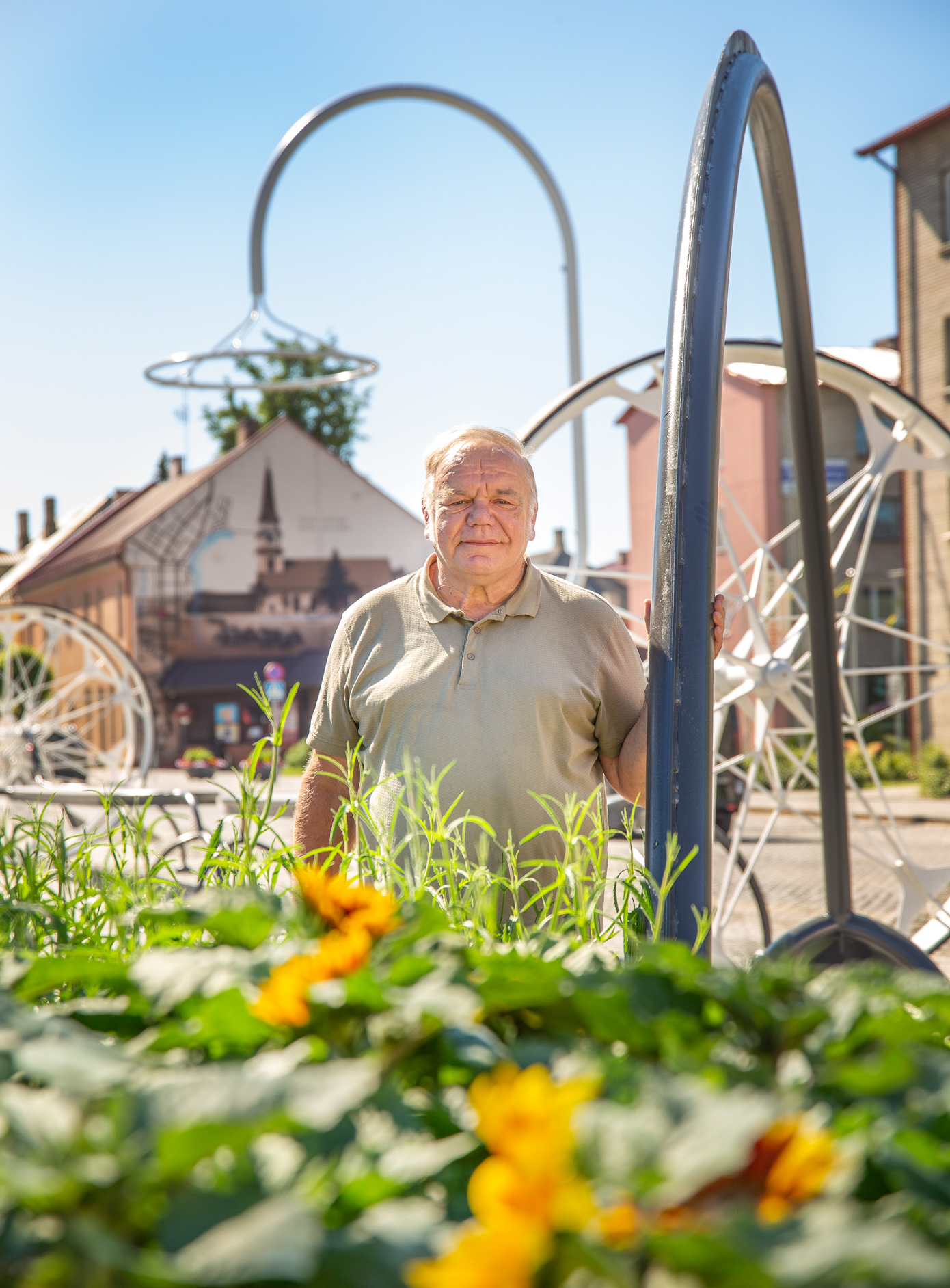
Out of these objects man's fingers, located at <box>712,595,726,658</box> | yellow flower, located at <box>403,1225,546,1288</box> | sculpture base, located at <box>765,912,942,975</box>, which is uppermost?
man's fingers, located at <box>712,595,726,658</box>

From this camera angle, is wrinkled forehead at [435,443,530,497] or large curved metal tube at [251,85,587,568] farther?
large curved metal tube at [251,85,587,568]

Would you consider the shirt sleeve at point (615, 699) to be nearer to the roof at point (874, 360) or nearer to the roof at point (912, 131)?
the roof at point (874, 360)

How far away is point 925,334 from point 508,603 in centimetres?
2310

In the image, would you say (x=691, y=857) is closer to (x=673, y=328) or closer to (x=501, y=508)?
(x=673, y=328)

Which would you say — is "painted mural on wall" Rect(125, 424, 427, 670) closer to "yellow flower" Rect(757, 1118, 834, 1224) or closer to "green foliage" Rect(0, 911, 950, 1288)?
"green foliage" Rect(0, 911, 950, 1288)

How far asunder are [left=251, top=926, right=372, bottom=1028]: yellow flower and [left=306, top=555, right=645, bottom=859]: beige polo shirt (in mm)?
1336

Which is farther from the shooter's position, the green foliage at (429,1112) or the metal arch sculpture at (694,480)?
the metal arch sculpture at (694,480)

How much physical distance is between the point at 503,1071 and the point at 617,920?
2.83 feet

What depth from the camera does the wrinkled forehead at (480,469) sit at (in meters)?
2.63

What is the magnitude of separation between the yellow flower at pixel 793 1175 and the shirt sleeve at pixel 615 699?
6.20 feet

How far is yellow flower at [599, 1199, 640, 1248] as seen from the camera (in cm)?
61

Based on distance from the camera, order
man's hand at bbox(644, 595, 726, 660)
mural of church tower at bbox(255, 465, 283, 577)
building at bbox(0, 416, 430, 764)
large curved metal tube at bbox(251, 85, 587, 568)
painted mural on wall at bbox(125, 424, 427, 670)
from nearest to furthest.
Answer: man's hand at bbox(644, 595, 726, 660) < large curved metal tube at bbox(251, 85, 587, 568) < building at bbox(0, 416, 430, 764) < painted mural on wall at bbox(125, 424, 427, 670) < mural of church tower at bbox(255, 465, 283, 577)

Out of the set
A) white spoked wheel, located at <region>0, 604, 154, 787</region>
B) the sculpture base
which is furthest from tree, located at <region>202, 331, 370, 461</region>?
the sculpture base

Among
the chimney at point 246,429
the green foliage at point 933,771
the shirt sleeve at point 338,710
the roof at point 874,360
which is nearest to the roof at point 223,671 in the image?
the chimney at point 246,429
